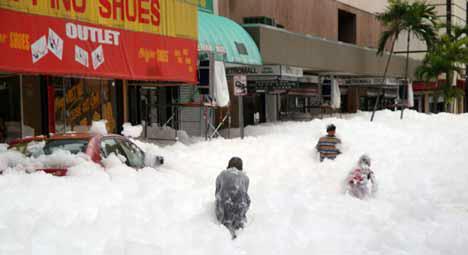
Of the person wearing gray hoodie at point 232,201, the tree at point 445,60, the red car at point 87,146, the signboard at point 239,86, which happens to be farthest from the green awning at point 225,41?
the tree at point 445,60

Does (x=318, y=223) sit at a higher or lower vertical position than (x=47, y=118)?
lower

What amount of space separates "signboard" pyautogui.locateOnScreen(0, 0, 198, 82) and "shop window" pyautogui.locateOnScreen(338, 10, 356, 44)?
23582mm

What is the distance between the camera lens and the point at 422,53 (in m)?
53.2

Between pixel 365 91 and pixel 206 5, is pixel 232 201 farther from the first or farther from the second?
pixel 365 91

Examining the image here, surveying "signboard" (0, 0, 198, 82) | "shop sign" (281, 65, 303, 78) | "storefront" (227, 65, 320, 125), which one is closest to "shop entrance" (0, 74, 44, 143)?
"signboard" (0, 0, 198, 82)

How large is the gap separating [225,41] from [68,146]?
1180 cm

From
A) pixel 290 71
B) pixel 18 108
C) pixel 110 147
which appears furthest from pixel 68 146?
pixel 290 71

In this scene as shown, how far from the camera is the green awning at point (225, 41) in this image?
19941 mm

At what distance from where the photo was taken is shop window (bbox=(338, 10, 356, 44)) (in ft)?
133

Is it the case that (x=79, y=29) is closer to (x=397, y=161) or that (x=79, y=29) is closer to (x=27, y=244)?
(x=27, y=244)

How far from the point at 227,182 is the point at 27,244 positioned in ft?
9.93

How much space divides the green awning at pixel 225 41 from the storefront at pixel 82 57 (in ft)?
5.01

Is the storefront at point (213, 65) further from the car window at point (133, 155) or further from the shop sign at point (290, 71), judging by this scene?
the car window at point (133, 155)

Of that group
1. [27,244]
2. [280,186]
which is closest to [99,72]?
[280,186]
